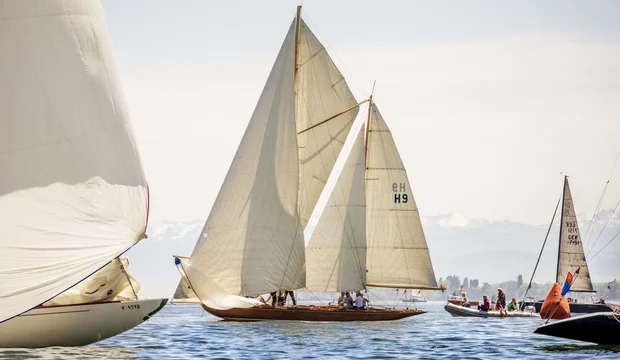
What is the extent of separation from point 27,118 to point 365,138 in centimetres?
4554

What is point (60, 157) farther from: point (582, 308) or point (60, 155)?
point (582, 308)

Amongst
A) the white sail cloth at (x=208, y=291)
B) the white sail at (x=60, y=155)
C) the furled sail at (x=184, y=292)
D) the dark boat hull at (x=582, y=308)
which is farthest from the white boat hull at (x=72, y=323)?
the dark boat hull at (x=582, y=308)

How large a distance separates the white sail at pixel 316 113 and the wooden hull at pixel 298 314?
561cm

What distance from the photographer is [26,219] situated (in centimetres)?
2384

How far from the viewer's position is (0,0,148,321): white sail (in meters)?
23.5

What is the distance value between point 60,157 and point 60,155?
51 millimetres

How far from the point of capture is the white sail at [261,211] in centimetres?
5575

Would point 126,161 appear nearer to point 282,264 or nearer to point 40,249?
point 40,249

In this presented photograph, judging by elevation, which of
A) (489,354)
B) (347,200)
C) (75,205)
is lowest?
(489,354)

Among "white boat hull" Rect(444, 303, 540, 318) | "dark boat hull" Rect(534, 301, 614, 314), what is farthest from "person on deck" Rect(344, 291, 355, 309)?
"dark boat hull" Rect(534, 301, 614, 314)

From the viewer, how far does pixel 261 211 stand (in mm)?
55938

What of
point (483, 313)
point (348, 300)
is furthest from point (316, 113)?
point (483, 313)

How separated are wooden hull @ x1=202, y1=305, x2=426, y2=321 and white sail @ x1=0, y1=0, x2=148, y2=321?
108ft

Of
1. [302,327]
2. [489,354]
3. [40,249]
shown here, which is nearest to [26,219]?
[40,249]
